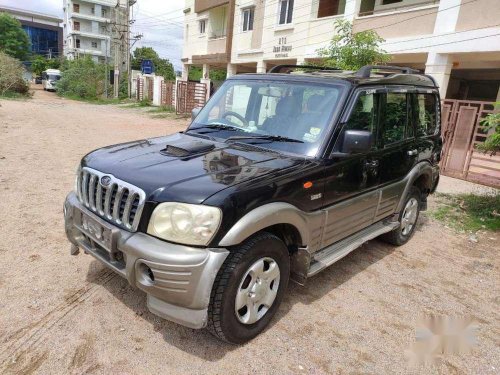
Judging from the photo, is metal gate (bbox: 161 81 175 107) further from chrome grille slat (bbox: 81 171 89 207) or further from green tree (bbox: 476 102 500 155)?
chrome grille slat (bbox: 81 171 89 207)

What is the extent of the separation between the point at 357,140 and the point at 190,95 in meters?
21.0

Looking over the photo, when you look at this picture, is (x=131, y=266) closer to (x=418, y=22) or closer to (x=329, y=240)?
(x=329, y=240)

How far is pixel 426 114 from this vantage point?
457 centimetres

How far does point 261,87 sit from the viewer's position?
3707 millimetres

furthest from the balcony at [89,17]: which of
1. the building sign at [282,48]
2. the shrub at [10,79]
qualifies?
the building sign at [282,48]

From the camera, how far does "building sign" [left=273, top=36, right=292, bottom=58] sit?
18.0 m

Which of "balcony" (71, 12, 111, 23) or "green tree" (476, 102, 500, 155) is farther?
"balcony" (71, 12, 111, 23)

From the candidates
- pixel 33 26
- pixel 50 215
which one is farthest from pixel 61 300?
pixel 33 26

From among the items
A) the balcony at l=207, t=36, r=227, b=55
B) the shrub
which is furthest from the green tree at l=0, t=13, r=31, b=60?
the balcony at l=207, t=36, r=227, b=55

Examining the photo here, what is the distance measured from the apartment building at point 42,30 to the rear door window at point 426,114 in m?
95.0

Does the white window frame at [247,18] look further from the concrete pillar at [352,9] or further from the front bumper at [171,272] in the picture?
the front bumper at [171,272]

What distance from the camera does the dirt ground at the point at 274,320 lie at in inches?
99.6

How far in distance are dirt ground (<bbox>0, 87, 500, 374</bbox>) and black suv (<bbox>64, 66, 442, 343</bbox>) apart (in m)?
0.29

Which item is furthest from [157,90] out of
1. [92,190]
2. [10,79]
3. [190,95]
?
[92,190]
